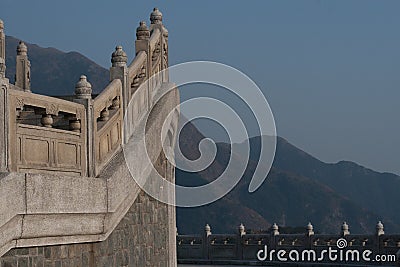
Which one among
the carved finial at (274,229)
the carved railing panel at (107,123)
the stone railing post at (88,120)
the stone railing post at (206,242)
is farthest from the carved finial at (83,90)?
the stone railing post at (206,242)

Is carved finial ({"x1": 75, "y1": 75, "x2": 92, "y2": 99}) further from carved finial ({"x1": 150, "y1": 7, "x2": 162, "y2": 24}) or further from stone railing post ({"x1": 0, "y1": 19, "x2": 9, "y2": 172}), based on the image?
carved finial ({"x1": 150, "y1": 7, "x2": 162, "y2": 24})

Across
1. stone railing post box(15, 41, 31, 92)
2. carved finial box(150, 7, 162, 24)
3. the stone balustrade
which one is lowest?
the stone balustrade

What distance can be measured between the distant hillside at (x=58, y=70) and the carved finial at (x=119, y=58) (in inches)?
2696

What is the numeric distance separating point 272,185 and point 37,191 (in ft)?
248

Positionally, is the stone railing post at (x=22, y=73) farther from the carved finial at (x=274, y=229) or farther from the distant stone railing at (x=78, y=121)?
the carved finial at (x=274, y=229)

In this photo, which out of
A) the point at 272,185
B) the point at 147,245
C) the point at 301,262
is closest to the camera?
the point at 147,245

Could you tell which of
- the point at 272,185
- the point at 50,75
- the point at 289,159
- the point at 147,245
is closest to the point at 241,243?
the point at 147,245

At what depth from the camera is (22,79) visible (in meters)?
18.2

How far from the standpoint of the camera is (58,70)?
3602 inches

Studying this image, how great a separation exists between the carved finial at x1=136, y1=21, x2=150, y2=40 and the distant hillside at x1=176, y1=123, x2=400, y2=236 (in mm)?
38259

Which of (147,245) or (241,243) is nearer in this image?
(147,245)

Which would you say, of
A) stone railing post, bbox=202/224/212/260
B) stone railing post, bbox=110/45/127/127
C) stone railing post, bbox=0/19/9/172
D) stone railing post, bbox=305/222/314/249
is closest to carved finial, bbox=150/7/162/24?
stone railing post, bbox=110/45/127/127

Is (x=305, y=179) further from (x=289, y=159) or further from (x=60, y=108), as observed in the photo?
(x=60, y=108)

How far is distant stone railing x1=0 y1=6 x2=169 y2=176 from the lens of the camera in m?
9.96
